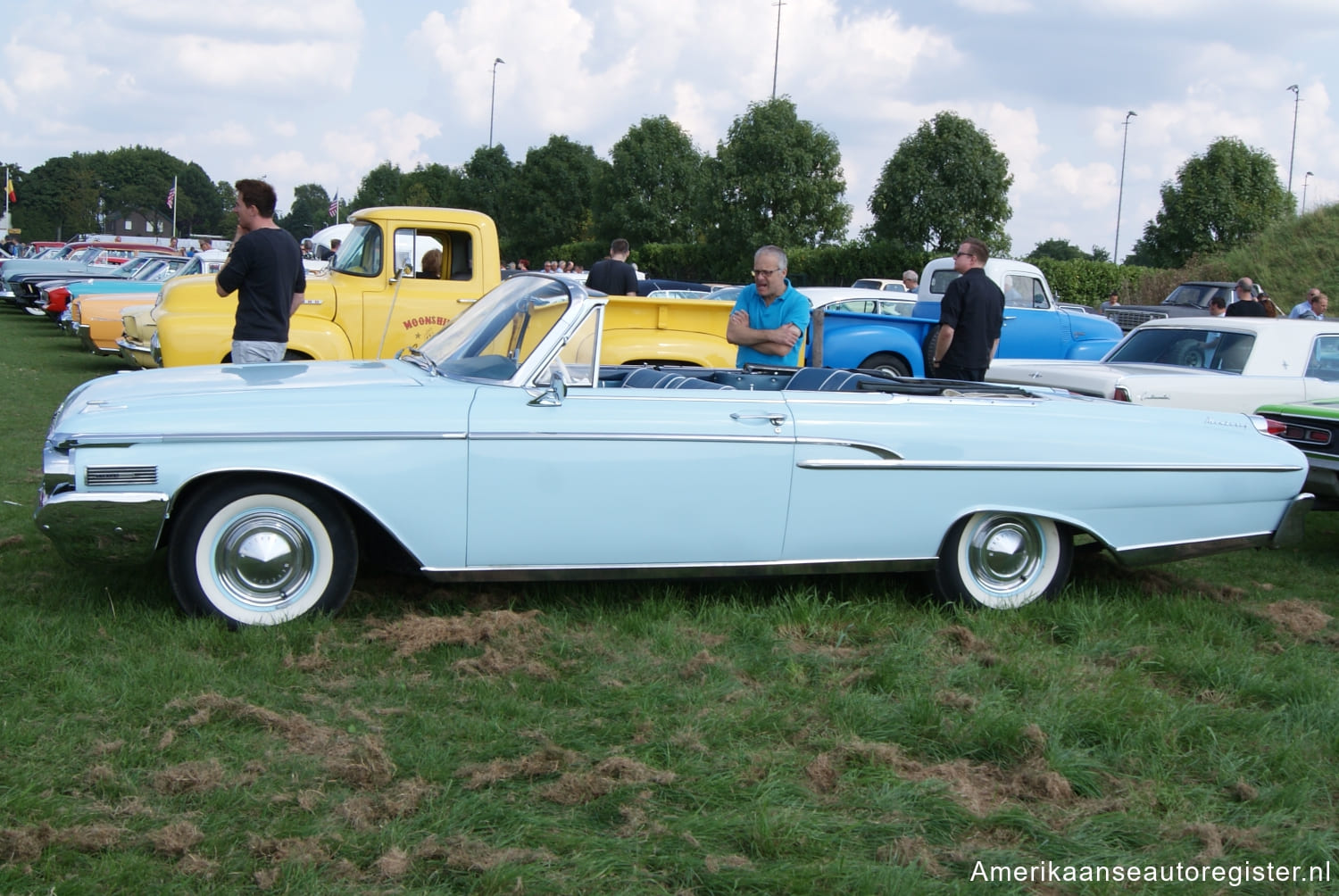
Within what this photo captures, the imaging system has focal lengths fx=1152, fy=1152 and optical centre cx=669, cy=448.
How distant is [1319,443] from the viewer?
6.36 m

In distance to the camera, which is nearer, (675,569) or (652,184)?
(675,569)

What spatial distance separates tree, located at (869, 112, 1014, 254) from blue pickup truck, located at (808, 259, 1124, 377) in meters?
15.7

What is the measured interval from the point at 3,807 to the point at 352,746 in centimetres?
86

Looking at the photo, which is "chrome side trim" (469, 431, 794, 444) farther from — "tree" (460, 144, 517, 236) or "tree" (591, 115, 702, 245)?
"tree" (460, 144, 517, 236)

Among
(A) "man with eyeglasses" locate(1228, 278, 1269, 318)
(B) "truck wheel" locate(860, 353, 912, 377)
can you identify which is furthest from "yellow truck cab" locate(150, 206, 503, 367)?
(A) "man with eyeglasses" locate(1228, 278, 1269, 318)

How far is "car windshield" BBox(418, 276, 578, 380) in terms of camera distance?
4617mm

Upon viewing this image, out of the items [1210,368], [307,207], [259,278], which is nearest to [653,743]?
[259,278]

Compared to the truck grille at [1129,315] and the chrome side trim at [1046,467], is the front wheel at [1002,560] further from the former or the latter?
the truck grille at [1129,315]

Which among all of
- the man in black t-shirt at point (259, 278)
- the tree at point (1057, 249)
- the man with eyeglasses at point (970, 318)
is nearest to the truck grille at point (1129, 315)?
the man with eyeglasses at point (970, 318)

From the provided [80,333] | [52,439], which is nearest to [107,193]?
[80,333]

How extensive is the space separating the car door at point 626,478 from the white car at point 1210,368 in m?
3.74

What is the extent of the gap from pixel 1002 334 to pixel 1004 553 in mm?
9956

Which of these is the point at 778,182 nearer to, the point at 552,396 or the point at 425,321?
the point at 425,321

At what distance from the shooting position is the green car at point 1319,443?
6.28 meters
